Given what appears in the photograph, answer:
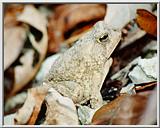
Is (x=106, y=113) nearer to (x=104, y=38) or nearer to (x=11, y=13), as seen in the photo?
(x=104, y=38)

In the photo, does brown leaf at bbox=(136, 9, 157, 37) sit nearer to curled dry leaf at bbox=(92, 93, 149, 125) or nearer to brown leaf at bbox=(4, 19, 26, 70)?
curled dry leaf at bbox=(92, 93, 149, 125)

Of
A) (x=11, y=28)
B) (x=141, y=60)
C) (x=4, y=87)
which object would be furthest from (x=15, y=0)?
(x=141, y=60)

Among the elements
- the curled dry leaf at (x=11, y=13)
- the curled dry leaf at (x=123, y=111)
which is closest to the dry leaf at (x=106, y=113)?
the curled dry leaf at (x=123, y=111)

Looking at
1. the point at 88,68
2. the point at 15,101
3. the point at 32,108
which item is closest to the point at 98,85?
the point at 88,68

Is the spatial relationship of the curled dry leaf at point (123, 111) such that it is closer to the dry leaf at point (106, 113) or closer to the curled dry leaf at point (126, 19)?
the dry leaf at point (106, 113)

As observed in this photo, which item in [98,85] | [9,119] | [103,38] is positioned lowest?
[9,119]

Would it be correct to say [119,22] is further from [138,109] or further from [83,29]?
[138,109]
